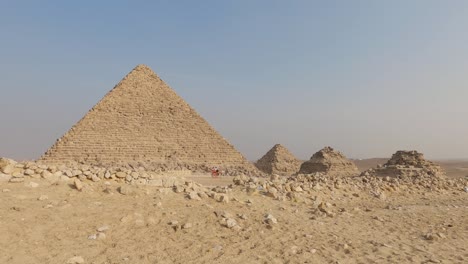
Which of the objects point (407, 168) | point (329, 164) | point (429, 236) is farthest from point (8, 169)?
point (329, 164)

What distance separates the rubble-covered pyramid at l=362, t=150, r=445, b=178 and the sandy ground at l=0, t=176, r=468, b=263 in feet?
42.9

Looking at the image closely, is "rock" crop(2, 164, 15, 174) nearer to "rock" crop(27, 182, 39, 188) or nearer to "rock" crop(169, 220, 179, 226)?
"rock" crop(27, 182, 39, 188)

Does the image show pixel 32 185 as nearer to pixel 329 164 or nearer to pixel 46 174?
pixel 46 174

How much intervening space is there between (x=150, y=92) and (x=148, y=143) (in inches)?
284

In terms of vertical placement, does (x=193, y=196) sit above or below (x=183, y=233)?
above

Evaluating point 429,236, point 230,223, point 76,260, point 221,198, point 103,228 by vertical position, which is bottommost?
point 429,236

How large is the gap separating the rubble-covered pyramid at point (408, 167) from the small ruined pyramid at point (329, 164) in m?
7.92

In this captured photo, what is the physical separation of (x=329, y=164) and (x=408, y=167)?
10.9 metres

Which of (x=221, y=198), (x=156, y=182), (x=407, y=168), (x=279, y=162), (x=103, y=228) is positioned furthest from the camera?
(x=279, y=162)

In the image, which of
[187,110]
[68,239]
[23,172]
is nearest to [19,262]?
[68,239]

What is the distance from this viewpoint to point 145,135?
127ft

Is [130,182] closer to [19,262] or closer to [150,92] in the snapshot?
[19,262]

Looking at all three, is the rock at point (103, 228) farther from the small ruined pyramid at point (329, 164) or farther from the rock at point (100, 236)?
the small ruined pyramid at point (329, 164)

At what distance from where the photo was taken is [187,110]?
43250mm
